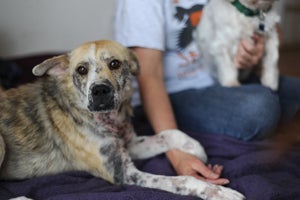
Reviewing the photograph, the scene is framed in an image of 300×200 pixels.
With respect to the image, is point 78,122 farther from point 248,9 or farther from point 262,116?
point 248,9

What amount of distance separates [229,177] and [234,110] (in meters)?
0.40

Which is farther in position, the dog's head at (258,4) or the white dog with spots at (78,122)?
the dog's head at (258,4)

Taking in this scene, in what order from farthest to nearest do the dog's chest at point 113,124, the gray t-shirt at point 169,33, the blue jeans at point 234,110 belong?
the gray t-shirt at point 169,33 → the blue jeans at point 234,110 → the dog's chest at point 113,124

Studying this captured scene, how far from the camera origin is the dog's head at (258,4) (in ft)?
5.83

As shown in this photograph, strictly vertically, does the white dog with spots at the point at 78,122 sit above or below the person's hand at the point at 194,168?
above

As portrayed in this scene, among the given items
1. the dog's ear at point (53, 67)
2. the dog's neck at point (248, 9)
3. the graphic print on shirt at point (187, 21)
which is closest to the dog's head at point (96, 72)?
the dog's ear at point (53, 67)

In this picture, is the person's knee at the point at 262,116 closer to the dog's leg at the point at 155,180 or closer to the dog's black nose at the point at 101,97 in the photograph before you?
the dog's leg at the point at 155,180

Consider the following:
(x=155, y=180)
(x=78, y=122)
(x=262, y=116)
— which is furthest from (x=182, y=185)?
(x=262, y=116)

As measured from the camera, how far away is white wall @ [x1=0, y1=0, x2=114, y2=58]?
7.23ft

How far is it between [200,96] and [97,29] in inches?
38.3

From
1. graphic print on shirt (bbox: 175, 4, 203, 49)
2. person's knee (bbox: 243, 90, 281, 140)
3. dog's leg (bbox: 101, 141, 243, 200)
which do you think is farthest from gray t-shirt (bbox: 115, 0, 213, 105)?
dog's leg (bbox: 101, 141, 243, 200)

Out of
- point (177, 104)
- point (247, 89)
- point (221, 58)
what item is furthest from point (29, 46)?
point (247, 89)

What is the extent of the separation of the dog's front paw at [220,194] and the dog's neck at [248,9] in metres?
0.91

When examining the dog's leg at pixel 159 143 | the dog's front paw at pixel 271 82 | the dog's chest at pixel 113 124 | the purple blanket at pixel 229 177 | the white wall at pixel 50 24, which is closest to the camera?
the purple blanket at pixel 229 177
